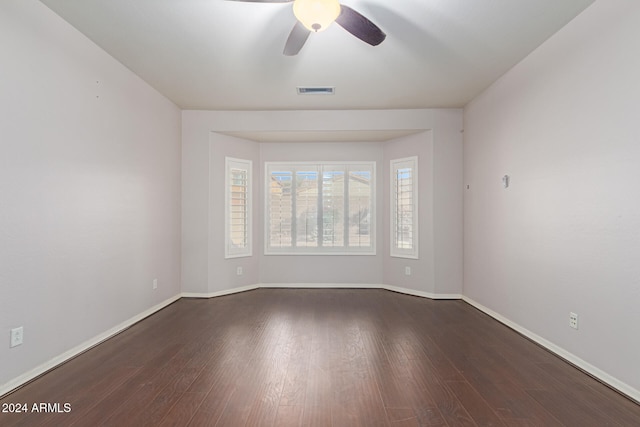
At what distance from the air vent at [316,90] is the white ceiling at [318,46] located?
0.30ft

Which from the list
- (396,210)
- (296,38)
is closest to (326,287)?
(396,210)

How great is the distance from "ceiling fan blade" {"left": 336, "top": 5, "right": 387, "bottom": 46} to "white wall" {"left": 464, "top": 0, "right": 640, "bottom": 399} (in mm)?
1653

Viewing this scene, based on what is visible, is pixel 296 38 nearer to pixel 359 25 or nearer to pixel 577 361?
pixel 359 25

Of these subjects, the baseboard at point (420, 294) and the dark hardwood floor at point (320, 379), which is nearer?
the dark hardwood floor at point (320, 379)

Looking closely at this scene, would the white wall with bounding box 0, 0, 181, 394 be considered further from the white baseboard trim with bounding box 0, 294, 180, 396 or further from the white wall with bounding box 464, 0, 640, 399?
the white wall with bounding box 464, 0, 640, 399

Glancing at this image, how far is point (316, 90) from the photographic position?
410cm

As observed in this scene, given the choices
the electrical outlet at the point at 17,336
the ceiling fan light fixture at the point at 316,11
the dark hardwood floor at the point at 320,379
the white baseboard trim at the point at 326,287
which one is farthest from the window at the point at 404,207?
the electrical outlet at the point at 17,336

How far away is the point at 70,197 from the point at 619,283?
168 inches

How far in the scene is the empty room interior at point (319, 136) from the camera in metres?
2.19

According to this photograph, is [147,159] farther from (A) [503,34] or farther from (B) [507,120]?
(B) [507,120]

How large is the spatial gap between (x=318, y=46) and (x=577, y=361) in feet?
11.4

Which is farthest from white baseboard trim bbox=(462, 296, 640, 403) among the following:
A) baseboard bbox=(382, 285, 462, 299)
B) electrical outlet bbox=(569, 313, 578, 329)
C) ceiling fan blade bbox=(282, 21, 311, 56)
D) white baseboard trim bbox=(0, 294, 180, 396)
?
white baseboard trim bbox=(0, 294, 180, 396)

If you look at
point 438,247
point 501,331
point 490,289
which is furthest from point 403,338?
point 438,247

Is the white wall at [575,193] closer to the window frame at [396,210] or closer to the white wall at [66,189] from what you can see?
the window frame at [396,210]
